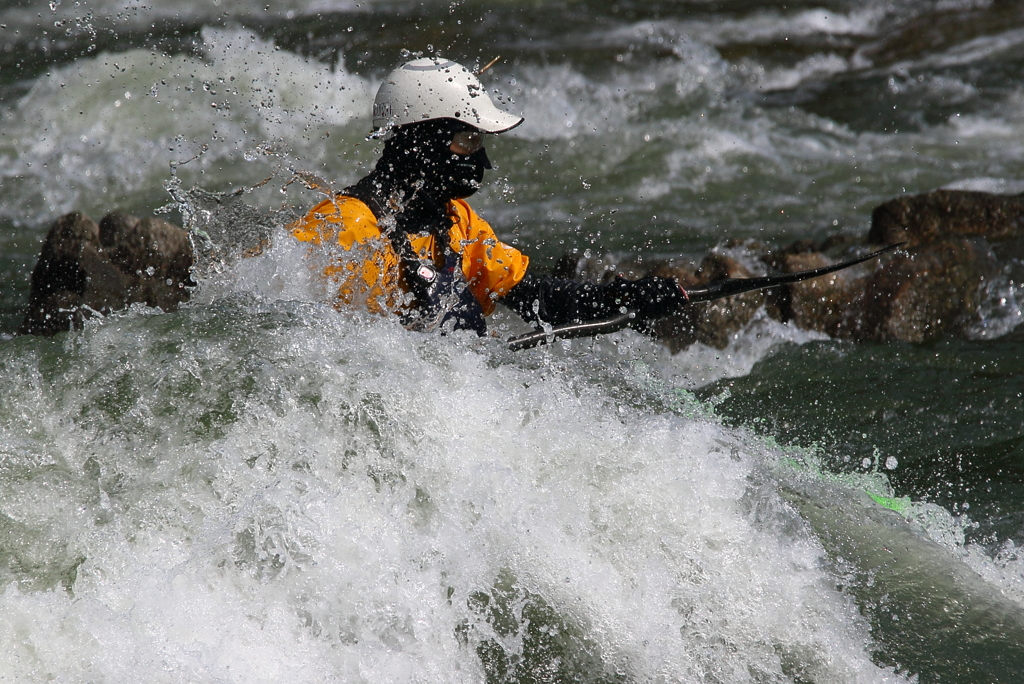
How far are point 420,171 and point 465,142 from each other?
0.18 m

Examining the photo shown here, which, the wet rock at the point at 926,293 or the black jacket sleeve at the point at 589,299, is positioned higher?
the black jacket sleeve at the point at 589,299

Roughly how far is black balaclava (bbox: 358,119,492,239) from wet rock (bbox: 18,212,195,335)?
2.04 meters

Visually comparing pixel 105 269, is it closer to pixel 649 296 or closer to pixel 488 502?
pixel 649 296

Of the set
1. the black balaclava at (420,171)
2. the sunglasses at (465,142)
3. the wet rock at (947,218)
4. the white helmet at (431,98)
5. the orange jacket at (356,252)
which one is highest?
the white helmet at (431,98)

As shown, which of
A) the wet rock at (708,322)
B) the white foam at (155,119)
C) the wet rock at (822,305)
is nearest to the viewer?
the wet rock at (708,322)

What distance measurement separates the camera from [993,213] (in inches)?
236

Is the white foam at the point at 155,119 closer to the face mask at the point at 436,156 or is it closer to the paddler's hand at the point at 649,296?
the face mask at the point at 436,156

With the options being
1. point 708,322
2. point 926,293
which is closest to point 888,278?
point 926,293

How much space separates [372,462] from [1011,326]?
13.8 ft

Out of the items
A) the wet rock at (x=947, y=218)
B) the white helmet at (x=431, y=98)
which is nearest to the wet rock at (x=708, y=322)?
the wet rock at (x=947, y=218)

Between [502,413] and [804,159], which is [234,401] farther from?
[804,159]

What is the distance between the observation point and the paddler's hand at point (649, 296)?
3.35 m

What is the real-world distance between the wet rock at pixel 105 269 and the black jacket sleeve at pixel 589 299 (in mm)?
2045

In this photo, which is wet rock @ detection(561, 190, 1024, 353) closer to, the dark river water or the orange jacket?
the dark river water
